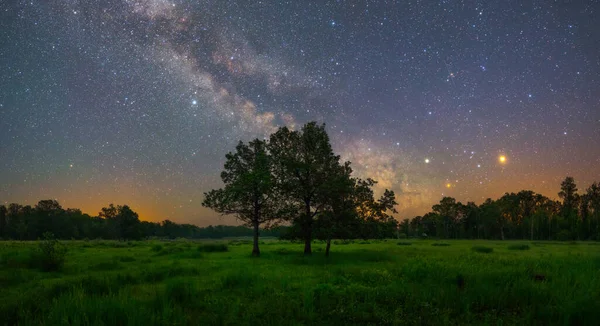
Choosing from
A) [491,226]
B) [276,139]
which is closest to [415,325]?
[276,139]

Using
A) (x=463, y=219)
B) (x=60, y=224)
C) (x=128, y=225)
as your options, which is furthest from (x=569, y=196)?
(x=60, y=224)

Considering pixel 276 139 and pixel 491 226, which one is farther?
pixel 491 226

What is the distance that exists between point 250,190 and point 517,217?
5266 inches

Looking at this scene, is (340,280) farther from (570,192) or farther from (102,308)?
(570,192)

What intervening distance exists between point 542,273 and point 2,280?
26909mm

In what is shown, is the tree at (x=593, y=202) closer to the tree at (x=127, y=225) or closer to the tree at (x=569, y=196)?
the tree at (x=569, y=196)

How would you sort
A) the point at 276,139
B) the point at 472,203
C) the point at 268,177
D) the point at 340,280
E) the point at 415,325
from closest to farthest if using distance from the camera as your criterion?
1. the point at 415,325
2. the point at 340,280
3. the point at 268,177
4. the point at 276,139
5. the point at 472,203

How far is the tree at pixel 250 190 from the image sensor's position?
108ft

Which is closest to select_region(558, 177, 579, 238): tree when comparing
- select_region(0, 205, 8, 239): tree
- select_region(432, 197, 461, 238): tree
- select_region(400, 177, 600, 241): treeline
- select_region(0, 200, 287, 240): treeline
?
select_region(400, 177, 600, 241): treeline

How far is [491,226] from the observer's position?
120 m

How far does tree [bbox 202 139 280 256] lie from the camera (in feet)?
108

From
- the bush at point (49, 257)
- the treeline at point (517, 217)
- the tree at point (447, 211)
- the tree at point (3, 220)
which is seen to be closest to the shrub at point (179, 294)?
the bush at point (49, 257)

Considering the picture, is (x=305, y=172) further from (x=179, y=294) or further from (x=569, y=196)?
(x=569, y=196)

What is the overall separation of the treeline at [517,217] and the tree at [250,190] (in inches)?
3937
